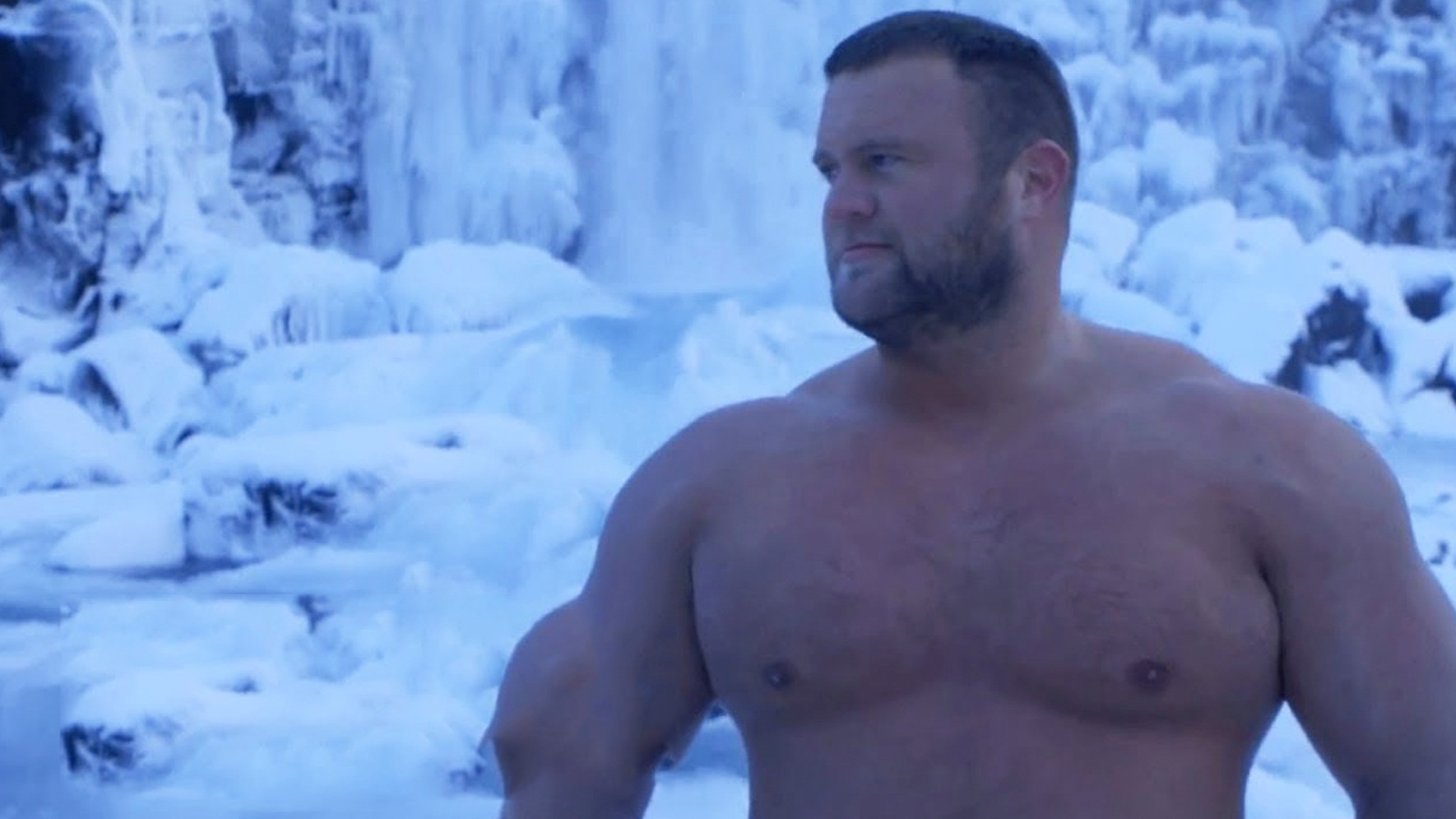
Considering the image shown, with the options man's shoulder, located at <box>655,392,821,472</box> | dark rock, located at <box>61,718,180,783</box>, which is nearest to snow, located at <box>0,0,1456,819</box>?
dark rock, located at <box>61,718,180,783</box>

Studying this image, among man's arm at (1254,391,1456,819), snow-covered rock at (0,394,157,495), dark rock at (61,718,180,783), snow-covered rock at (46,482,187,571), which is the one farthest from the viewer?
snow-covered rock at (0,394,157,495)

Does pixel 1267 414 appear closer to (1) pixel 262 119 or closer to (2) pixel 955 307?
(2) pixel 955 307

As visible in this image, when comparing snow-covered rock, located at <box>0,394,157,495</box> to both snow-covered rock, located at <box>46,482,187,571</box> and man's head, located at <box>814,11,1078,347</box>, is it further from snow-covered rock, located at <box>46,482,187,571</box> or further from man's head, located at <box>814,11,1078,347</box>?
man's head, located at <box>814,11,1078,347</box>

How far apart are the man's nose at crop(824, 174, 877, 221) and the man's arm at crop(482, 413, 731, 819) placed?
0.35 ft

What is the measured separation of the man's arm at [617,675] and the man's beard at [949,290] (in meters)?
0.09

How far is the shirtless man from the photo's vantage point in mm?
628

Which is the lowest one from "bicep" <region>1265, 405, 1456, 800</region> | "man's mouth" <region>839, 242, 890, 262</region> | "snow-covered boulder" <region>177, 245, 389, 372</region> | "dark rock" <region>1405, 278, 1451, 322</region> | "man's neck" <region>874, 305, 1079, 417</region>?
"snow-covered boulder" <region>177, 245, 389, 372</region>

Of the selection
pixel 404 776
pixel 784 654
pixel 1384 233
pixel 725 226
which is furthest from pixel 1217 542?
pixel 725 226

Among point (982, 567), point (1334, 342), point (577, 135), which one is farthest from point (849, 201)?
point (577, 135)

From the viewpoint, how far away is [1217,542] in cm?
64

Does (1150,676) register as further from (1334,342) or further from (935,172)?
(1334,342)

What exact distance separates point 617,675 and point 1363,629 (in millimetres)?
257

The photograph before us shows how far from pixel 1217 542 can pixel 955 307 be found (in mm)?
119

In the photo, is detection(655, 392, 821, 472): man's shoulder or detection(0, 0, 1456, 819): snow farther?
detection(0, 0, 1456, 819): snow
